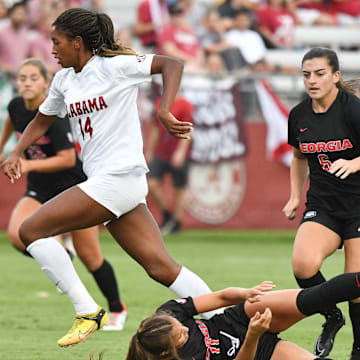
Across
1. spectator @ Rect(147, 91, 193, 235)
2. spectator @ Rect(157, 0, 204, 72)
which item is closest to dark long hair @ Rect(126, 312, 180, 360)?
spectator @ Rect(147, 91, 193, 235)

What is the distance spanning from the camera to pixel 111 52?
547 centimetres

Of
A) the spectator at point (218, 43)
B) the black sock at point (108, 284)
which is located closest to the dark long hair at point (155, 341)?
the black sock at point (108, 284)

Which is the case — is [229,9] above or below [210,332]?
above

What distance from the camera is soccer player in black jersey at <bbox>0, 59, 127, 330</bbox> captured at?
6.77m

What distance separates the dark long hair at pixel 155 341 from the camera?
4320mm

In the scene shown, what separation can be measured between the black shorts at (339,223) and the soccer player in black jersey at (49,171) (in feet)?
6.10

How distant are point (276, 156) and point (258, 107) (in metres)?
0.80

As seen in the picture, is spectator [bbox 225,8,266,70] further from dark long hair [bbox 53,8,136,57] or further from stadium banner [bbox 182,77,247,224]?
dark long hair [bbox 53,8,136,57]

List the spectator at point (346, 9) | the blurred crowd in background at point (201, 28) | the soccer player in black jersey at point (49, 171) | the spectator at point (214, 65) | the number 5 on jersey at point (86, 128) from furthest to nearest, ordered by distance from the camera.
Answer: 1. the spectator at point (346, 9)
2. the spectator at point (214, 65)
3. the blurred crowd in background at point (201, 28)
4. the soccer player in black jersey at point (49, 171)
5. the number 5 on jersey at point (86, 128)

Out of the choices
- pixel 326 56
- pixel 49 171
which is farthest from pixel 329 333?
pixel 49 171

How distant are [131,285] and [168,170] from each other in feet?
14.3

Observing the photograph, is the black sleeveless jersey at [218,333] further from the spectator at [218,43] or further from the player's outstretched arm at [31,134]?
the spectator at [218,43]

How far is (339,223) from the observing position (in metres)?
5.66

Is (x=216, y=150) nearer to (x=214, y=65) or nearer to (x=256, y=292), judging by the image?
(x=214, y=65)
